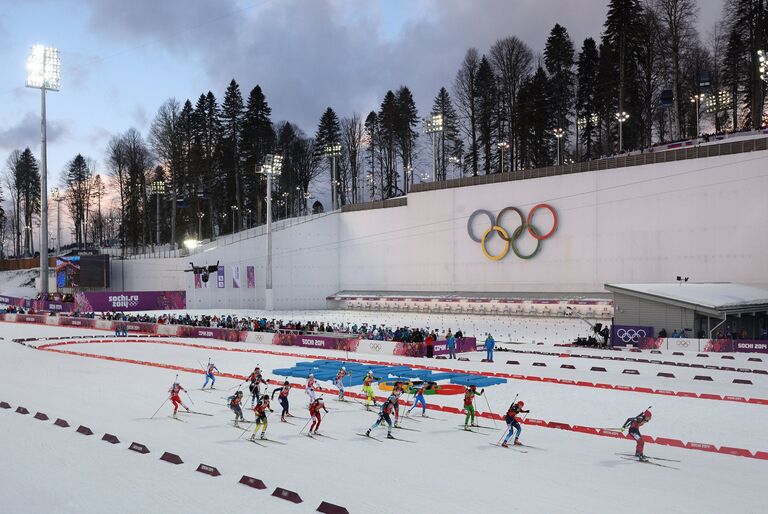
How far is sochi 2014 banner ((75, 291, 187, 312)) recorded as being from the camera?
203ft

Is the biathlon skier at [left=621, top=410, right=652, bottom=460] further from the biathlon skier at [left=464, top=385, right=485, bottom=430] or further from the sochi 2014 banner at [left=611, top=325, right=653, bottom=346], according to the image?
the sochi 2014 banner at [left=611, top=325, right=653, bottom=346]

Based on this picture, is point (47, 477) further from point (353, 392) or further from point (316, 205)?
point (316, 205)

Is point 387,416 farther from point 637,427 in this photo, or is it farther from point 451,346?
point 451,346

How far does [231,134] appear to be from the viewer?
295 feet

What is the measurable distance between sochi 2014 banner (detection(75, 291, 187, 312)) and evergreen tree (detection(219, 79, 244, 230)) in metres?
26.0

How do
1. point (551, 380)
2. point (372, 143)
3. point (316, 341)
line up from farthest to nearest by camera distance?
1. point (372, 143)
2. point (316, 341)
3. point (551, 380)

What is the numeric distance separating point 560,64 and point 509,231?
28902mm

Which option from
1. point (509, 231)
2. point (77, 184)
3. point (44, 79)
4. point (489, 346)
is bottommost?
point (489, 346)

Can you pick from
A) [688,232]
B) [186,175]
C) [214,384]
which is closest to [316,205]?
[186,175]

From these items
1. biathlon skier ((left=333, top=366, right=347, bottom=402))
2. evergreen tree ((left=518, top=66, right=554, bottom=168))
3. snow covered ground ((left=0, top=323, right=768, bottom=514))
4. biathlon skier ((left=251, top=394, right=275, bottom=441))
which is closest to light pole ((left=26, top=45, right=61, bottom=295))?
snow covered ground ((left=0, top=323, right=768, bottom=514))

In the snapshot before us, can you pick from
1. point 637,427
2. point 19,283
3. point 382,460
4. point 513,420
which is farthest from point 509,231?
point 19,283

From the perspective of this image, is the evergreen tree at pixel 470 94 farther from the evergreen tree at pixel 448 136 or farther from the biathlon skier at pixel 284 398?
the biathlon skier at pixel 284 398

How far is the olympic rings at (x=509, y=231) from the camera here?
51.8m

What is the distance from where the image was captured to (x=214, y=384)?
81.8ft
